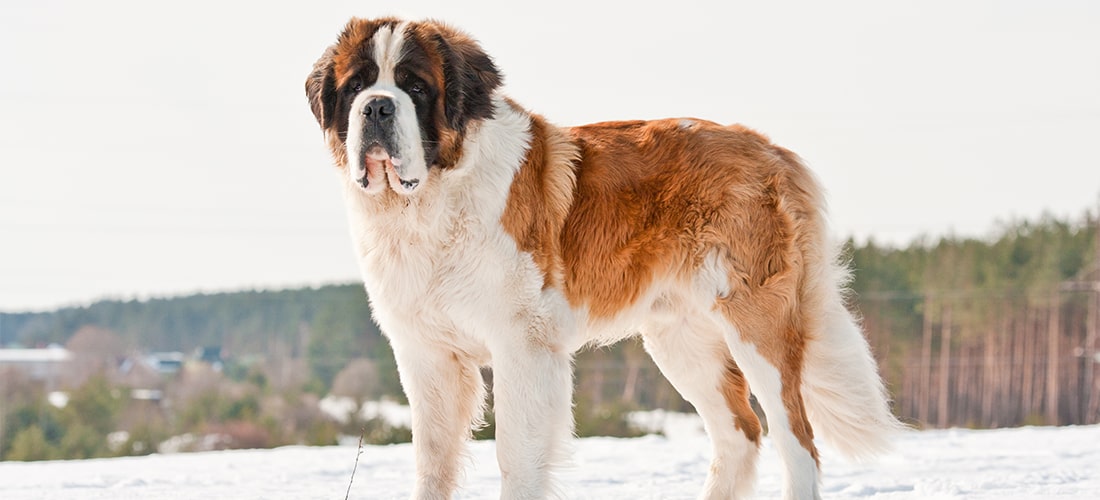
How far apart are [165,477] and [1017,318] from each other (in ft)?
147

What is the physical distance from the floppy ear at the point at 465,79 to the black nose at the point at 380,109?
1.07 ft

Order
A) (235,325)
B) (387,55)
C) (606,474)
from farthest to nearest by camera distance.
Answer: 1. (235,325)
2. (606,474)
3. (387,55)

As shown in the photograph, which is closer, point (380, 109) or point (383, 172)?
point (380, 109)

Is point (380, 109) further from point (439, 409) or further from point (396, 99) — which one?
point (439, 409)

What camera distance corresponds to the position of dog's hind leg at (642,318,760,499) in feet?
18.4

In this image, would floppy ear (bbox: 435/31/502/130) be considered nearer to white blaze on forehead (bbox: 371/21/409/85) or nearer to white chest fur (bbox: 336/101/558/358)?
white chest fur (bbox: 336/101/558/358)

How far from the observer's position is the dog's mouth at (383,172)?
4676mm

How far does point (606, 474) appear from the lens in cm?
736

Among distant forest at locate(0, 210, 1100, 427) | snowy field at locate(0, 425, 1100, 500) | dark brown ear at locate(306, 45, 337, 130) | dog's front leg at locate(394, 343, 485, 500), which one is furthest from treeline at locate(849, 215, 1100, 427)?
dark brown ear at locate(306, 45, 337, 130)

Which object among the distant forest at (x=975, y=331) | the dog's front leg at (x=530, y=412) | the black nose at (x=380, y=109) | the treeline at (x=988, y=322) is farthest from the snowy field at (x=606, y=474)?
the treeline at (x=988, y=322)

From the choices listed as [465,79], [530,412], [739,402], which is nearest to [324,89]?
[465,79]

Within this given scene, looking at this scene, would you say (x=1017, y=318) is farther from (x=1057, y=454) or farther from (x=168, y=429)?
(x=1057, y=454)

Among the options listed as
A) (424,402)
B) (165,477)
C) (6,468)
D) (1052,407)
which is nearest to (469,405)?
(424,402)

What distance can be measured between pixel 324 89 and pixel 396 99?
1.53ft
